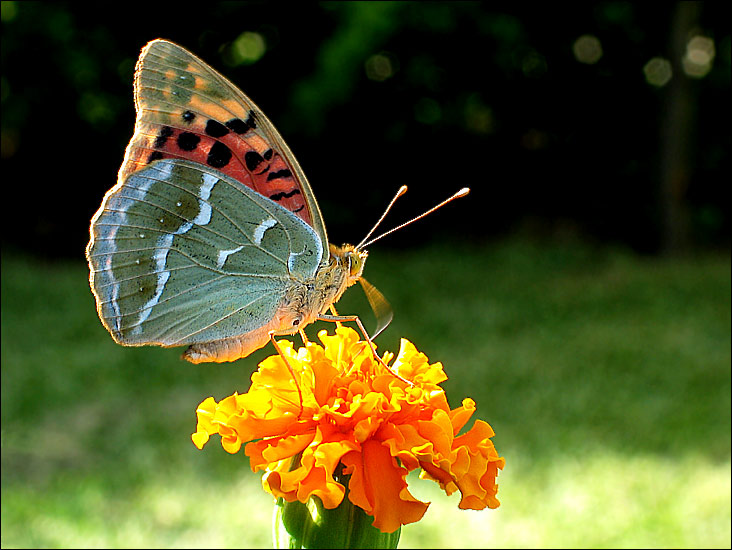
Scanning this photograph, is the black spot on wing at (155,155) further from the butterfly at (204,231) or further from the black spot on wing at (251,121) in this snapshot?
the black spot on wing at (251,121)

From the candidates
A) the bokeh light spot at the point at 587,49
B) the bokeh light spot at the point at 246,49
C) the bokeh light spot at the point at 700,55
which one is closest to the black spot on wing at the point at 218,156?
the bokeh light spot at the point at 246,49

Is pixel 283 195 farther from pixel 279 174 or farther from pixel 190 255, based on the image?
pixel 190 255

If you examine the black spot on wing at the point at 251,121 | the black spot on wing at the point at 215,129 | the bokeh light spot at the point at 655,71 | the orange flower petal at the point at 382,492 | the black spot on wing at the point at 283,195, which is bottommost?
the bokeh light spot at the point at 655,71

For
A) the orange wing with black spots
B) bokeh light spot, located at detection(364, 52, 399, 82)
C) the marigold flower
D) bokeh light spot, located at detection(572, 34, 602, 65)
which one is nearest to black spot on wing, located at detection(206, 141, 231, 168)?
the orange wing with black spots

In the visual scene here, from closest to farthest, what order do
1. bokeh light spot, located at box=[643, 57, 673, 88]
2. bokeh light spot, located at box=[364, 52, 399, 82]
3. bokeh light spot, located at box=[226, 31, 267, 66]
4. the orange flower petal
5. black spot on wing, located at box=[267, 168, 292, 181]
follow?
1. the orange flower petal
2. black spot on wing, located at box=[267, 168, 292, 181]
3. bokeh light spot, located at box=[226, 31, 267, 66]
4. bokeh light spot, located at box=[364, 52, 399, 82]
5. bokeh light spot, located at box=[643, 57, 673, 88]

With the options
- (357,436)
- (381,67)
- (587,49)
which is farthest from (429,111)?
(357,436)

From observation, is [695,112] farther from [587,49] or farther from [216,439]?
[216,439]

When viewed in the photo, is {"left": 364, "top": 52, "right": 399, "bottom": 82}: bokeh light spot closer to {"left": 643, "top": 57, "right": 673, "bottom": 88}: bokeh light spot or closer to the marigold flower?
{"left": 643, "top": 57, "right": 673, "bottom": 88}: bokeh light spot
